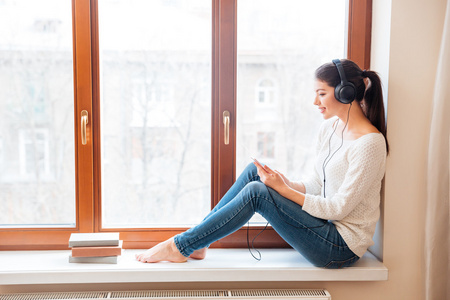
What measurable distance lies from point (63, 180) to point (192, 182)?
1.96 feet

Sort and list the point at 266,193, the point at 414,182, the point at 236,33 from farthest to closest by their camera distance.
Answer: the point at 236,33 < the point at 414,182 < the point at 266,193

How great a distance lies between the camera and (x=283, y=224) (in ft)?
5.47

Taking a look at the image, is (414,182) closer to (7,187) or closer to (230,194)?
(230,194)

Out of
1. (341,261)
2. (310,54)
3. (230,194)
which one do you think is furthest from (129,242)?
(310,54)

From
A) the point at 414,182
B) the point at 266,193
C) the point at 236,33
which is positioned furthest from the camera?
the point at 236,33

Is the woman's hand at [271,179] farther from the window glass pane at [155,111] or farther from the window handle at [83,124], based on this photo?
the window handle at [83,124]

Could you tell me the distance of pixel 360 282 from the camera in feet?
5.94

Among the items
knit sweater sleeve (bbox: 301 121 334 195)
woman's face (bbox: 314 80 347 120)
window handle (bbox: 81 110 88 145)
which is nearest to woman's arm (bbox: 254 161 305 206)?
knit sweater sleeve (bbox: 301 121 334 195)

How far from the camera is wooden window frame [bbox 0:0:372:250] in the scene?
1868 mm

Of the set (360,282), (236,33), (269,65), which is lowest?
(360,282)

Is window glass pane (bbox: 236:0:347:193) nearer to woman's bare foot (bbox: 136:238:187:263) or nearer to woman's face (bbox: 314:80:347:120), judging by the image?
woman's face (bbox: 314:80:347:120)

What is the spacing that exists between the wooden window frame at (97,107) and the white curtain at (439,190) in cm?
35

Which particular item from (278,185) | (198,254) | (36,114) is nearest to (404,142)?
(278,185)

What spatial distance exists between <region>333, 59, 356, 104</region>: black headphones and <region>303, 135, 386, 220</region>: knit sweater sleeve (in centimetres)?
17
